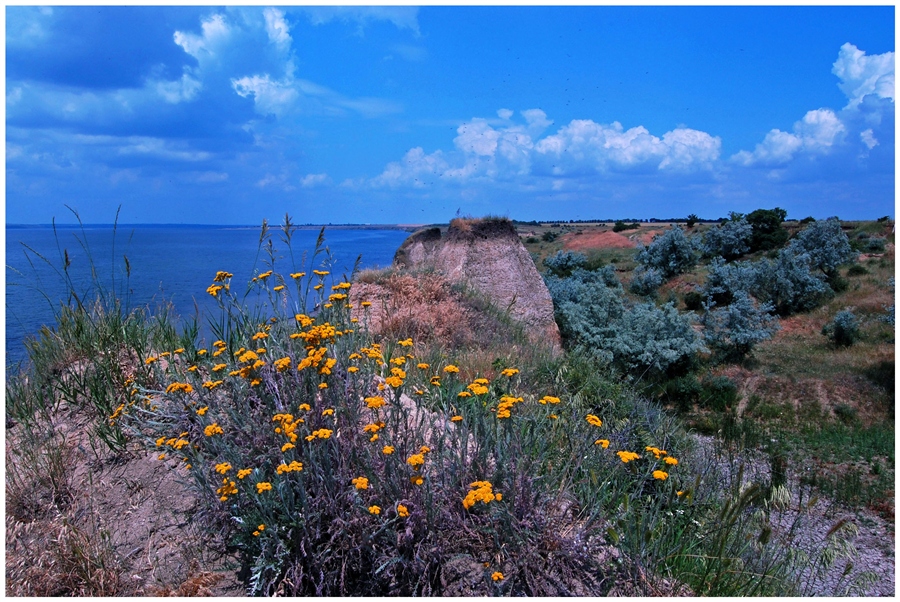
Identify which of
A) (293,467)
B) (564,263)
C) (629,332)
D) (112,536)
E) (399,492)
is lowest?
(629,332)

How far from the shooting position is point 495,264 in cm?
1338

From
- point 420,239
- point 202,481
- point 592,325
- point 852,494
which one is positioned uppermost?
point 420,239

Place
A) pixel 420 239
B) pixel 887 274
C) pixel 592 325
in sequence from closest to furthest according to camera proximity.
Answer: pixel 592 325 < pixel 420 239 < pixel 887 274

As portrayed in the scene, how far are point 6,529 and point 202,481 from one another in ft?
5.09

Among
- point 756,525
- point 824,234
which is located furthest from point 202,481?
point 824,234

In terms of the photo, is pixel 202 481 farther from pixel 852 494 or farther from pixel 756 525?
pixel 852 494

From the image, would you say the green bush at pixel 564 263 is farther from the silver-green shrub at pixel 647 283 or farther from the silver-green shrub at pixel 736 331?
the silver-green shrub at pixel 736 331

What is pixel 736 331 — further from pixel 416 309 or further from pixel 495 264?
pixel 416 309

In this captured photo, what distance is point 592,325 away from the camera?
14.1 meters

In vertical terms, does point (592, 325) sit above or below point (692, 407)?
above

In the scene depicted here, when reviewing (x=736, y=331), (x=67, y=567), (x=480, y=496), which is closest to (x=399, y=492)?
(x=480, y=496)

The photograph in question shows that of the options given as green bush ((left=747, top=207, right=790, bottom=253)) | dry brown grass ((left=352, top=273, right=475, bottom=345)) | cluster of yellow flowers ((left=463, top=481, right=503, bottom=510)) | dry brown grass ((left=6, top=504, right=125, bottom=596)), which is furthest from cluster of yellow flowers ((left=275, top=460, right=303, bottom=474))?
green bush ((left=747, top=207, right=790, bottom=253))

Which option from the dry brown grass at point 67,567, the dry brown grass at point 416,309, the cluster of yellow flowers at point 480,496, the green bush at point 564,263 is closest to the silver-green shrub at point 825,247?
the green bush at point 564,263

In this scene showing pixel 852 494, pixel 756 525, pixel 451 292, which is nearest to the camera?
pixel 756 525
